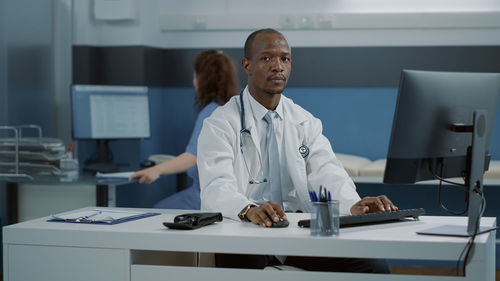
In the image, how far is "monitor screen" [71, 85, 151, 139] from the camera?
3812 mm

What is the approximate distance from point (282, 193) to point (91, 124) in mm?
1920

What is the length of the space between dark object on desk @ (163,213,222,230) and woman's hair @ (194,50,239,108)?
1.56m

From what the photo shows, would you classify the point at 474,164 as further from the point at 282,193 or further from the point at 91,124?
the point at 91,124

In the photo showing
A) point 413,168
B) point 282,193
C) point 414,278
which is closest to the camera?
point 414,278

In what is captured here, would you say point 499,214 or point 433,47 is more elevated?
point 433,47

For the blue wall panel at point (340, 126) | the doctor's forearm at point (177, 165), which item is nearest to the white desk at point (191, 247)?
the doctor's forearm at point (177, 165)

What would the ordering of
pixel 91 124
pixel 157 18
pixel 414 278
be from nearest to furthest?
pixel 414 278, pixel 91 124, pixel 157 18

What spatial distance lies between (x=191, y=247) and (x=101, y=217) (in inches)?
14.9

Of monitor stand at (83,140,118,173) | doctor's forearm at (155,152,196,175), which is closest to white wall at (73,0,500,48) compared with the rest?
monitor stand at (83,140,118,173)

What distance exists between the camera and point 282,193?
88.8 inches

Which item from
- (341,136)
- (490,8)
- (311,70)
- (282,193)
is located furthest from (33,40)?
(490,8)

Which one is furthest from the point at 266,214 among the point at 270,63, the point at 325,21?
the point at 325,21

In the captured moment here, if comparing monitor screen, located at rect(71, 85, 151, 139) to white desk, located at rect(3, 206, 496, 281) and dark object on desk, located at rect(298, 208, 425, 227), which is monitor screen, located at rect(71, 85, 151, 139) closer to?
white desk, located at rect(3, 206, 496, 281)

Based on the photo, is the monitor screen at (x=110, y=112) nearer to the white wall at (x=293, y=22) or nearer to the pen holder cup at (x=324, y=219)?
the white wall at (x=293, y=22)
